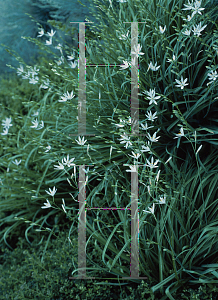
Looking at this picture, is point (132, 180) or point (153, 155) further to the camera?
point (153, 155)

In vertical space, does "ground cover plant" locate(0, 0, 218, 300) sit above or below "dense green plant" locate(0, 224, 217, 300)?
above

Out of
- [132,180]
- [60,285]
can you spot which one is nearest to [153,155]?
[132,180]

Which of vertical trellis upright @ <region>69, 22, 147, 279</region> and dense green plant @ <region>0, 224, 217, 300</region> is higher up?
vertical trellis upright @ <region>69, 22, 147, 279</region>

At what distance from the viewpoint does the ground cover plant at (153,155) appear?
1659 millimetres

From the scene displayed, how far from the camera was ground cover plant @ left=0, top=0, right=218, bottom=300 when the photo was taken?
5.44 ft

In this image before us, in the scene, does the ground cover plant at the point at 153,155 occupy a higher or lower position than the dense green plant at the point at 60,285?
higher

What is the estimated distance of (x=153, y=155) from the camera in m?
2.14

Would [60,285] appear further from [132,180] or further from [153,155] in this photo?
[153,155]

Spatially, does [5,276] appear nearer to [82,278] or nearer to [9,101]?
[82,278]

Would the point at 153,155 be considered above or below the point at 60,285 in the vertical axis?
above

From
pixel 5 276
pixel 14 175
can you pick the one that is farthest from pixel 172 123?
pixel 5 276

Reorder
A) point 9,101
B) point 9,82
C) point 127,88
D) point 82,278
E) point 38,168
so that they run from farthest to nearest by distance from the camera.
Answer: point 9,82
point 9,101
point 38,168
point 127,88
point 82,278

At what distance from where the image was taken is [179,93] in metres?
2.13

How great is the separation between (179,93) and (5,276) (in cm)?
170
